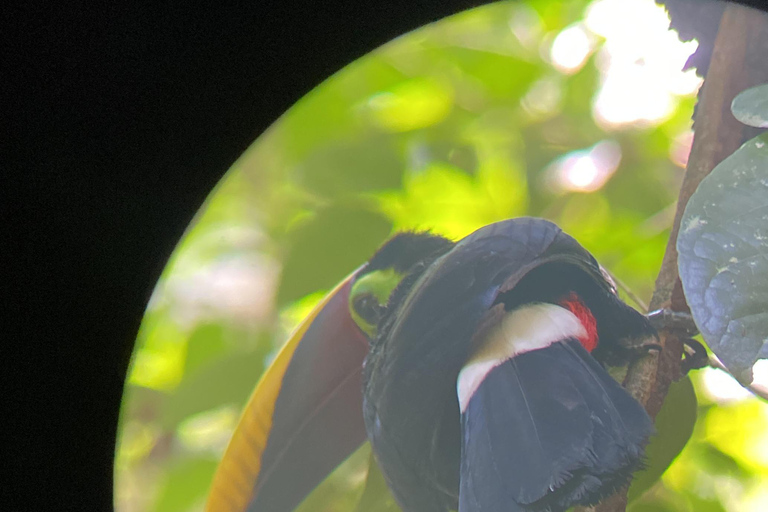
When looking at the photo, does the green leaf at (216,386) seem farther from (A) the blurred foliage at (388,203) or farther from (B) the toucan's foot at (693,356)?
(B) the toucan's foot at (693,356)

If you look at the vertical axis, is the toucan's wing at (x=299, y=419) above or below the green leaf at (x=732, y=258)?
above

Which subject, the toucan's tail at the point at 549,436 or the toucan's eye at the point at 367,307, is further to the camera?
the toucan's eye at the point at 367,307

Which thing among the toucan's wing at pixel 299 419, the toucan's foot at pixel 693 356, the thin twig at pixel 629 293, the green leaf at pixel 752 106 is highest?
the toucan's wing at pixel 299 419

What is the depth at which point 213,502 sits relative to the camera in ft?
2.61

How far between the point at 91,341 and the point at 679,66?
80cm

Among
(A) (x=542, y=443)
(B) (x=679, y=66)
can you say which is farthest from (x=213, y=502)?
(B) (x=679, y=66)

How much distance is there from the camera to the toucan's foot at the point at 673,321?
725 millimetres

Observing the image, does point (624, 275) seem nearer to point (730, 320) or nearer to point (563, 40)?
point (730, 320)

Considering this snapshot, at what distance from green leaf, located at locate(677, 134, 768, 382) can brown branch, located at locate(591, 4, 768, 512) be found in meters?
0.03

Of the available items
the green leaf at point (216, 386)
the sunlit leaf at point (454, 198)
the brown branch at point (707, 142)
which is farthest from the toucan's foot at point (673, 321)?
the green leaf at point (216, 386)

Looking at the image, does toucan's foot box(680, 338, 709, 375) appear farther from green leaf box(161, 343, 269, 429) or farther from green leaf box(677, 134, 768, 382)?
green leaf box(161, 343, 269, 429)

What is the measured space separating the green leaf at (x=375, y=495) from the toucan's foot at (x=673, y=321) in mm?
340

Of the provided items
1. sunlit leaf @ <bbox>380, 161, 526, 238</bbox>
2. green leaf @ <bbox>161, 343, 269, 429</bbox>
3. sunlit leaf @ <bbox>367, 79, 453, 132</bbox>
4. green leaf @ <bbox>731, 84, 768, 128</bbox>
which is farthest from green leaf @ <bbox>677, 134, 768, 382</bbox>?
green leaf @ <bbox>161, 343, 269, 429</bbox>

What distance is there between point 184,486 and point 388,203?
0.40 m
